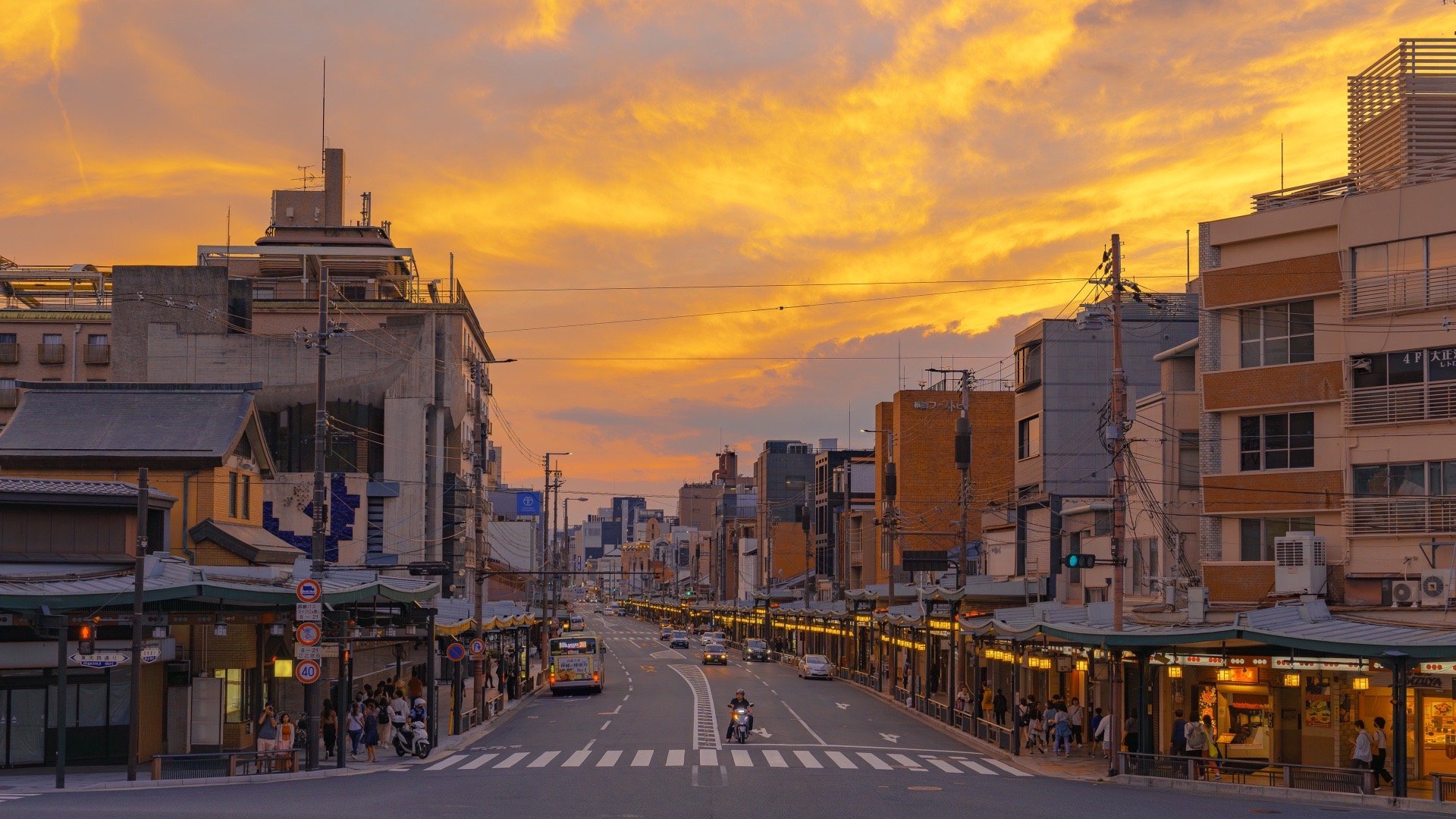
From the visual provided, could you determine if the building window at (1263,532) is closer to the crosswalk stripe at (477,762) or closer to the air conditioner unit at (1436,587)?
the air conditioner unit at (1436,587)

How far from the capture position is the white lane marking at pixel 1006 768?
37.5 meters

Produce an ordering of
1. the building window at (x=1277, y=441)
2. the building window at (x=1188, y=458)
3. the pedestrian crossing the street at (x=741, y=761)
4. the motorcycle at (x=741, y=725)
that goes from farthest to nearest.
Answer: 1. the building window at (x=1188, y=458)
2. the motorcycle at (x=741, y=725)
3. the building window at (x=1277, y=441)
4. the pedestrian crossing the street at (x=741, y=761)

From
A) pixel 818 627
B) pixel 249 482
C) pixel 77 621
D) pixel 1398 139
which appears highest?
pixel 1398 139

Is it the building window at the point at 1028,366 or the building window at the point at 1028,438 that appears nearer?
the building window at the point at 1028,438

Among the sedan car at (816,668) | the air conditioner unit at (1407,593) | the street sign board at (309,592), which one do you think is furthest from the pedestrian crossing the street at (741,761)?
the sedan car at (816,668)

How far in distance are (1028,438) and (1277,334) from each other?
92.8 feet

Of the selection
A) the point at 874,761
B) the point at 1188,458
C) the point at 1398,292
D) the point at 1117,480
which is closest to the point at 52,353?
the point at 874,761

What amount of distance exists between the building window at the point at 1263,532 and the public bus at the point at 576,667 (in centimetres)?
3858

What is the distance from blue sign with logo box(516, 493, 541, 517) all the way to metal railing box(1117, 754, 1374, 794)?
10294cm

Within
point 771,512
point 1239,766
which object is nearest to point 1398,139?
point 1239,766

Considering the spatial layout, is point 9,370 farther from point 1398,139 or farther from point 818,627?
point 1398,139

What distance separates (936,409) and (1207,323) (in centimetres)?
5810

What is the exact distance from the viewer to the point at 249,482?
53.4m

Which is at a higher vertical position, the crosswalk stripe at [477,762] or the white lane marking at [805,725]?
the crosswalk stripe at [477,762]
